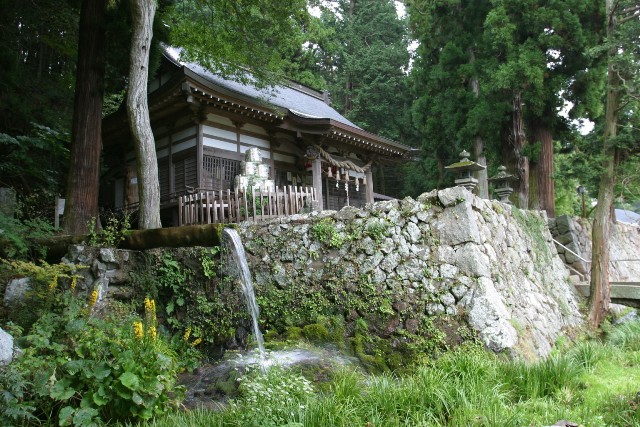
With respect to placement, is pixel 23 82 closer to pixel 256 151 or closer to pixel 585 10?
pixel 256 151

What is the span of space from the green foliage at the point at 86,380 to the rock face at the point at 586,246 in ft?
33.2

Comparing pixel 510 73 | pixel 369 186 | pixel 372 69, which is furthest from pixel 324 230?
pixel 372 69

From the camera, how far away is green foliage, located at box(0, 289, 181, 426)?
4.26 metres

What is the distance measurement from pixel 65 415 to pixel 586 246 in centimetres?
1293

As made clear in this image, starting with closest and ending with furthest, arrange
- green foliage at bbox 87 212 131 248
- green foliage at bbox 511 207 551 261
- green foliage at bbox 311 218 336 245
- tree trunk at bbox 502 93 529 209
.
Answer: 1. green foliage at bbox 311 218 336 245
2. green foliage at bbox 87 212 131 248
3. green foliage at bbox 511 207 551 261
4. tree trunk at bbox 502 93 529 209

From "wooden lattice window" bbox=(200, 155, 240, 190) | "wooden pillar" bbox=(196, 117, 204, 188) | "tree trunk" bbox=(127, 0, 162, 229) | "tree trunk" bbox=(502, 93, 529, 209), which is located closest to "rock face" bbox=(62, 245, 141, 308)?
"tree trunk" bbox=(127, 0, 162, 229)

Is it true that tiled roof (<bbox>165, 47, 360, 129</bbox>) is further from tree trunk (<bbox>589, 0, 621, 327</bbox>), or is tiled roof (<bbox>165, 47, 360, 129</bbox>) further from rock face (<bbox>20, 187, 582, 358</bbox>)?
tree trunk (<bbox>589, 0, 621, 327</bbox>)

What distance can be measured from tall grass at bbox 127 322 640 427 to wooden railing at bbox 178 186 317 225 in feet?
14.4

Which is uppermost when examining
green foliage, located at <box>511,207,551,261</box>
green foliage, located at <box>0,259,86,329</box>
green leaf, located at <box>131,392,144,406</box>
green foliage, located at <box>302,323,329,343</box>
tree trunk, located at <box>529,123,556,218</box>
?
tree trunk, located at <box>529,123,556,218</box>

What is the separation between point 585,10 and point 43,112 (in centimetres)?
1399

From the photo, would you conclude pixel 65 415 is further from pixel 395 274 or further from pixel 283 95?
pixel 283 95

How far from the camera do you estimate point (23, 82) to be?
37.0 ft

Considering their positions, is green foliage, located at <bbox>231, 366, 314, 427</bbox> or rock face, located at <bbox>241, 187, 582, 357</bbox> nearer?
green foliage, located at <bbox>231, 366, 314, 427</bbox>

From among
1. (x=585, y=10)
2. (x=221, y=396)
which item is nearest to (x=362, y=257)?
(x=221, y=396)
